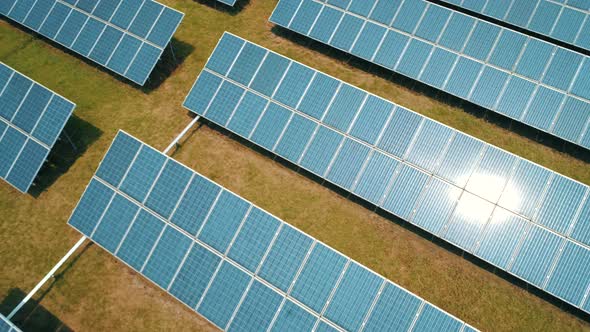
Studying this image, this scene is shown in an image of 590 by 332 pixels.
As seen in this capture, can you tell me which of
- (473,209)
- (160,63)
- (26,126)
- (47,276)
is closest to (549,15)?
→ (473,209)

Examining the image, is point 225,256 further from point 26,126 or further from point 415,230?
point 26,126

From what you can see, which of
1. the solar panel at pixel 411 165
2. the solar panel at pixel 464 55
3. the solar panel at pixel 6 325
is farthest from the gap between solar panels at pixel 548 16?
the solar panel at pixel 6 325

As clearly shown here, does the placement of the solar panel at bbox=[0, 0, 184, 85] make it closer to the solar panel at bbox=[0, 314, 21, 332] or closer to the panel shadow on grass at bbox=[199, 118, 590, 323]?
the panel shadow on grass at bbox=[199, 118, 590, 323]

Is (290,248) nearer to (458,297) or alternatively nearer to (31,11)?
(458,297)

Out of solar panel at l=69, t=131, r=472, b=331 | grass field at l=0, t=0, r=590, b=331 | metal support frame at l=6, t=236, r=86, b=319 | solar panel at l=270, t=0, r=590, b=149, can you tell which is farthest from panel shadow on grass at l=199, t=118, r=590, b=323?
metal support frame at l=6, t=236, r=86, b=319

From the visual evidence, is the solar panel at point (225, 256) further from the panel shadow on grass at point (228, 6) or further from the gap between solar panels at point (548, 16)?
the gap between solar panels at point (548, 16)
